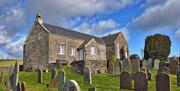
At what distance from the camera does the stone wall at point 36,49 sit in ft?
169

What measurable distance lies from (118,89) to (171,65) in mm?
15785

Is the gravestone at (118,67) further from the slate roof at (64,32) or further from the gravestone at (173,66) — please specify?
the slate roof at (64,32)

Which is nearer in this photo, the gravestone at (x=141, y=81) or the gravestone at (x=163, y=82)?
the gravestone at (x=163, y=82)

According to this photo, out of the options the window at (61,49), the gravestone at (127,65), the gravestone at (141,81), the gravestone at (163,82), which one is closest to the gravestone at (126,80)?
the gravestone at (141,81)

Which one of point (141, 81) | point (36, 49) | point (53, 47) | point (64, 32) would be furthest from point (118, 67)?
point (64, 32)

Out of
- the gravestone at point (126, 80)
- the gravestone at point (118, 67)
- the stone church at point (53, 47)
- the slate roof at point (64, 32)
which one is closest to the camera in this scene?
the gravestone at point (126, 80)

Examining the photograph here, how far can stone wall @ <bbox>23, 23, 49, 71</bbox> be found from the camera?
51406mm

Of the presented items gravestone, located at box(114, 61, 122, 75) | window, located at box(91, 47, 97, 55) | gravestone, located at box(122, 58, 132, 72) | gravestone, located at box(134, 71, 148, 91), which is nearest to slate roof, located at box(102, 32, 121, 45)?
window, located at box(91, 47, 97, 55)

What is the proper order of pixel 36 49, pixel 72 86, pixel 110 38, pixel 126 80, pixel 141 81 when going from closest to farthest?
1. pixel 72 86
2. pixel 141 81
3. pixel 126 80
4. pixel 36 49
5. pixel 110 38

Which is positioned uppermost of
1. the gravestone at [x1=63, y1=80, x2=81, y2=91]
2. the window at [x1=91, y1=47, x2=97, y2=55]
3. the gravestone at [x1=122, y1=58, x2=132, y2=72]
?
the window at [x1=91, y1=47, x2=97, y2=55]

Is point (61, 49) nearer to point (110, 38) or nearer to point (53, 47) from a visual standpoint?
point (53, 47)

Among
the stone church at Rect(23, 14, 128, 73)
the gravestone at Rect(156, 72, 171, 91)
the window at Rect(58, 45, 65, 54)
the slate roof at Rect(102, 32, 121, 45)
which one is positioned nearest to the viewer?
the gravestone at Rect(156, 72, 171, 91)

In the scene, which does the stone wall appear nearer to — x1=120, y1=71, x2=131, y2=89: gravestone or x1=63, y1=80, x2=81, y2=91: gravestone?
x1=120, y1=71, x2=131, y2=89: gravestone

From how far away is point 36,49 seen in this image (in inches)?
2079
